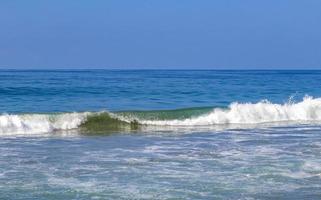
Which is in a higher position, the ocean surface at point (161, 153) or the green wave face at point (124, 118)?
the green wave face at point (124, 118)

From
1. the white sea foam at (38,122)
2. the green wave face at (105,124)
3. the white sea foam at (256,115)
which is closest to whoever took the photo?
the white sea foam at (38,122)

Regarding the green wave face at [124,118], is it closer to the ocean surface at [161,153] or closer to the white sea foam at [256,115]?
the ocean surface at [161,153]

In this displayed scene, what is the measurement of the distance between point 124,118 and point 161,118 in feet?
5.29

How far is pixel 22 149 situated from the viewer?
46.9 ft

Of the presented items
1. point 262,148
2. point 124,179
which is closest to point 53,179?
point 124,179

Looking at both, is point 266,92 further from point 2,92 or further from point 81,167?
point 81,167

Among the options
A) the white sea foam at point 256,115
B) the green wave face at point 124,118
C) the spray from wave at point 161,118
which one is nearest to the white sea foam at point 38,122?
the spray from wave at point 161,118

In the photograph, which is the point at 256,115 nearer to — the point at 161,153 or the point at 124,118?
the point at 124,118

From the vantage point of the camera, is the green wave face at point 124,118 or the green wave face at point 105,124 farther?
the green wave face at point 124,118

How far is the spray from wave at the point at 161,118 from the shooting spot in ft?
66.3

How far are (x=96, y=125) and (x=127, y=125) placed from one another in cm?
110

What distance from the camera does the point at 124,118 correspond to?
74.6 feet

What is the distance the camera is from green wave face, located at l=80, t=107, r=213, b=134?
20891mm

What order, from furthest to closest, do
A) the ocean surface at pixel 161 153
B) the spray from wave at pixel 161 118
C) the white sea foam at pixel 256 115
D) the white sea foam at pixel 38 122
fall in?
the white sea foam at pixel 256 115, the spray from wave at pixel 161 118, the white sea foam at pixel 38 122, the ocean surface at pixel 161 153
